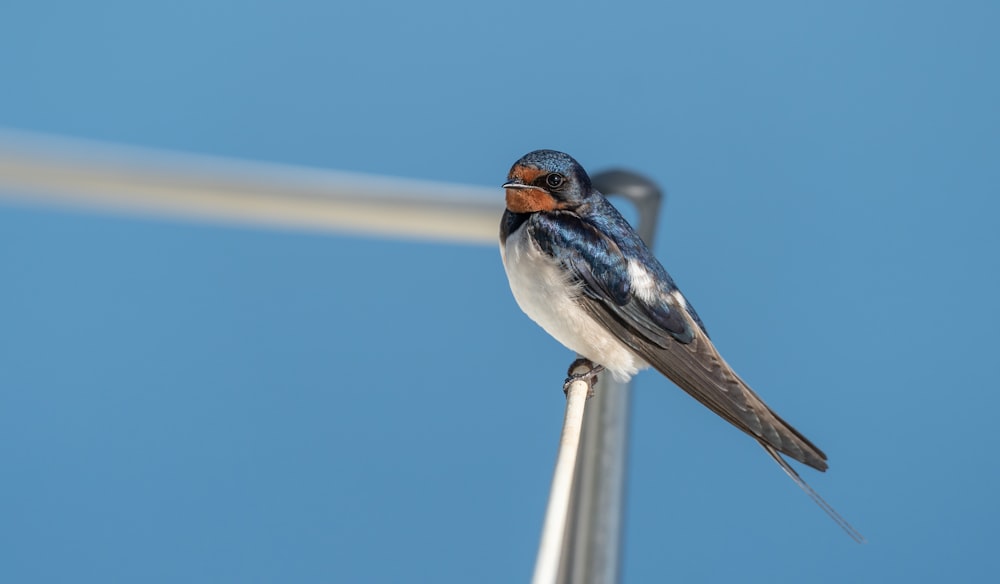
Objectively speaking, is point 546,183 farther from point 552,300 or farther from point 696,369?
point 696,369

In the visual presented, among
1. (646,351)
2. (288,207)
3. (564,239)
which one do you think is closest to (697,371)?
(646,351)

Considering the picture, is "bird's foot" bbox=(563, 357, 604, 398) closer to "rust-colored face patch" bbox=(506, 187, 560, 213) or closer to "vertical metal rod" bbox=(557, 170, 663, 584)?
"vertical metal rod" bbox=(557, 170, 663, 584)

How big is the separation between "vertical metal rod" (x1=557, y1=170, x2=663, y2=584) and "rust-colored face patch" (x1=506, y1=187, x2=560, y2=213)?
0.20 meters

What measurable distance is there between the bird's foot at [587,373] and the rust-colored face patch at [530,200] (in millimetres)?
182

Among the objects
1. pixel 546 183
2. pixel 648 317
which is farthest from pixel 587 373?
pixel 546 183

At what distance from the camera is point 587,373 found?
1.25 m

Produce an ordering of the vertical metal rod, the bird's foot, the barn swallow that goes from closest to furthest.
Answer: the vertical metal rod
the barn swallow
the bird's foot

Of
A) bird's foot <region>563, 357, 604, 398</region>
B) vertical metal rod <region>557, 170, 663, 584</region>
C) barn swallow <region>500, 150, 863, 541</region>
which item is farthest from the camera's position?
bird's foot <region>563, 357, 604, 398</region>

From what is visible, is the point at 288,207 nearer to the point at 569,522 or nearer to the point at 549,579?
the point at 569,522

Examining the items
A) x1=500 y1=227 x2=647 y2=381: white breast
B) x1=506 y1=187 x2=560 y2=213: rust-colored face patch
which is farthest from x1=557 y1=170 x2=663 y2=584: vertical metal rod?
x1=506 y1=187 x2=560 y2=213: rust-colored face patch

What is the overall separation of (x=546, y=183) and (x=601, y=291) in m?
0.13

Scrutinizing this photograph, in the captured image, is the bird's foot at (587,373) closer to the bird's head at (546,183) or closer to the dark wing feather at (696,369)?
Answer: the dark wing feather at (696,369)

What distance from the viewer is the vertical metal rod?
102cm

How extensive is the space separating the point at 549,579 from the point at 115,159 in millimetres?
640
